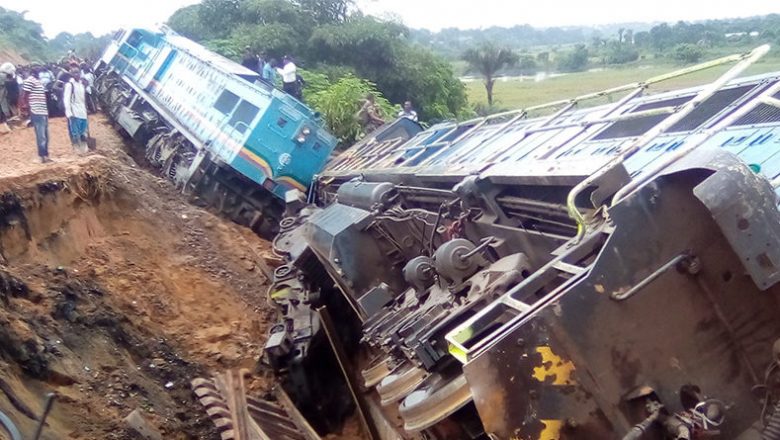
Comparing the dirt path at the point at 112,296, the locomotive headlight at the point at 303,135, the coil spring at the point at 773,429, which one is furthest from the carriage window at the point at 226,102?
the coil spring at the point at 773,429

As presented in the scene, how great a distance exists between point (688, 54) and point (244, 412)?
906 cm

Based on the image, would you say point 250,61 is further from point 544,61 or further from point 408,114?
point 544,61

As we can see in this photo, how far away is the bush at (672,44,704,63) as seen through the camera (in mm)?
12094

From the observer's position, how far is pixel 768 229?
9.99 ft

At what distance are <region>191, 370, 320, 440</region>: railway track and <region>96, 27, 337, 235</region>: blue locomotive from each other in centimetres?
494

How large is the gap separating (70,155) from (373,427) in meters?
7.67

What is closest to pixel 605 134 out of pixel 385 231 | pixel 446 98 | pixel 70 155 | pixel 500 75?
pixel 385 231

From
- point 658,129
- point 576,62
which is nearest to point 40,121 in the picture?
point 658,129

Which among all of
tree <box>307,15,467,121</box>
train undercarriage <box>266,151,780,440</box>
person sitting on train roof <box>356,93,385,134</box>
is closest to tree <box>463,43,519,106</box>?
tree <box>307,15,467,121</box>

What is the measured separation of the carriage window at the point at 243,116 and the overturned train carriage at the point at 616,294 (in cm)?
689

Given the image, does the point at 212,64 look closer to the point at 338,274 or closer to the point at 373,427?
the point at 338,274

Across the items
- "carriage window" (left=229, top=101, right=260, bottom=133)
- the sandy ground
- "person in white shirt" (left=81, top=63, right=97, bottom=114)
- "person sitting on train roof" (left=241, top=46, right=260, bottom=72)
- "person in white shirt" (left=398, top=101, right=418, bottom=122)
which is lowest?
"person in white shirt" (left=81, top=63, right=97, bottom=114)

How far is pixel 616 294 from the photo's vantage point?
340cm

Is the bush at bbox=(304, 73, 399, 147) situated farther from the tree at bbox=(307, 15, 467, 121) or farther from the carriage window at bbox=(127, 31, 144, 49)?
the tree at bbox=(307, 15, 467, 121)
